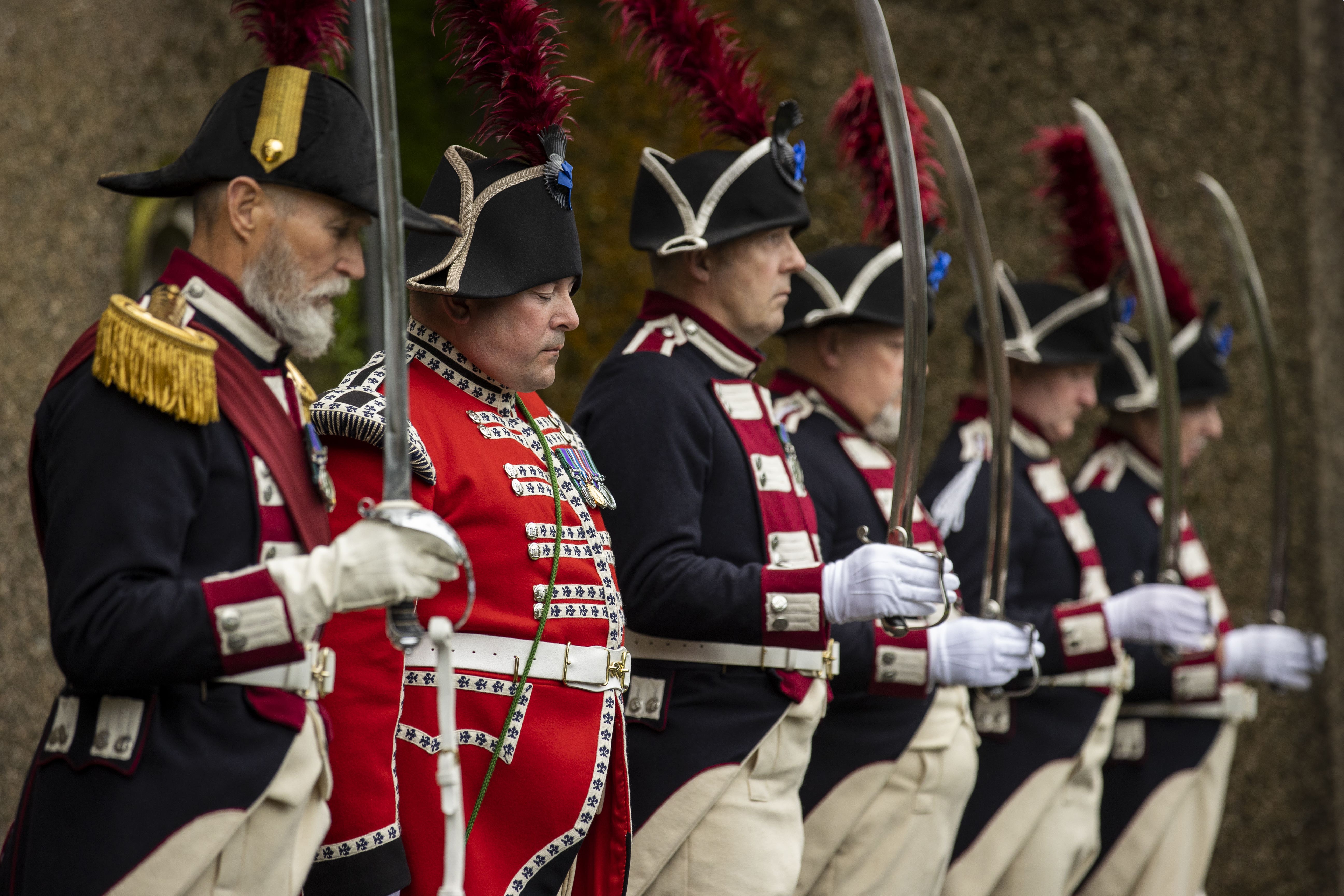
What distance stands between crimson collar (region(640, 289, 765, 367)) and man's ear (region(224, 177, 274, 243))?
1.30m

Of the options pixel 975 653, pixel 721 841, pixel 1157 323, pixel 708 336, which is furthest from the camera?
pixel 1157 323

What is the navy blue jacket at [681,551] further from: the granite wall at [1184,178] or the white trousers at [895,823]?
the granite wall at [1184,178]

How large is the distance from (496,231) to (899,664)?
1.63 metres

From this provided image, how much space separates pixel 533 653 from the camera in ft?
9.40

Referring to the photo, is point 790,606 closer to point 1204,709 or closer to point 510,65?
point 510,65

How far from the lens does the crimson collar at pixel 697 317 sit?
3.67 metres

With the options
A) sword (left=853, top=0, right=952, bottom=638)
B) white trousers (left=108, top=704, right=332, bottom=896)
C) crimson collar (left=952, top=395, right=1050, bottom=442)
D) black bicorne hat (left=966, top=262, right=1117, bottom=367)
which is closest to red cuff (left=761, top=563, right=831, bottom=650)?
sword (left=853, top=0, right=952, bottom=638)

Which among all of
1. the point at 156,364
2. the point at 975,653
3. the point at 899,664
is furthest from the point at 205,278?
the point at 975,653

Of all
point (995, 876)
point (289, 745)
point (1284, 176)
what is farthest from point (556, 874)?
point (1284, 176)

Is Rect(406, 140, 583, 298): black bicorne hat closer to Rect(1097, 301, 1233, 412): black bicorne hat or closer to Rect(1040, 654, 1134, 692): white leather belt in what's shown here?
Rect(1040, 654, 1134, 692): white leather belt

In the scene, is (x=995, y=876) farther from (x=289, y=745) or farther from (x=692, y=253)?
(x=289, y=745)

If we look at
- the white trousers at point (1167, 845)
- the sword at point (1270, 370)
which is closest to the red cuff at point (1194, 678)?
the white trousers at point (1167, 845)

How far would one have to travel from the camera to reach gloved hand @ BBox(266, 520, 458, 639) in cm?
224

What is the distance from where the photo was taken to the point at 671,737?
11.1 feet
